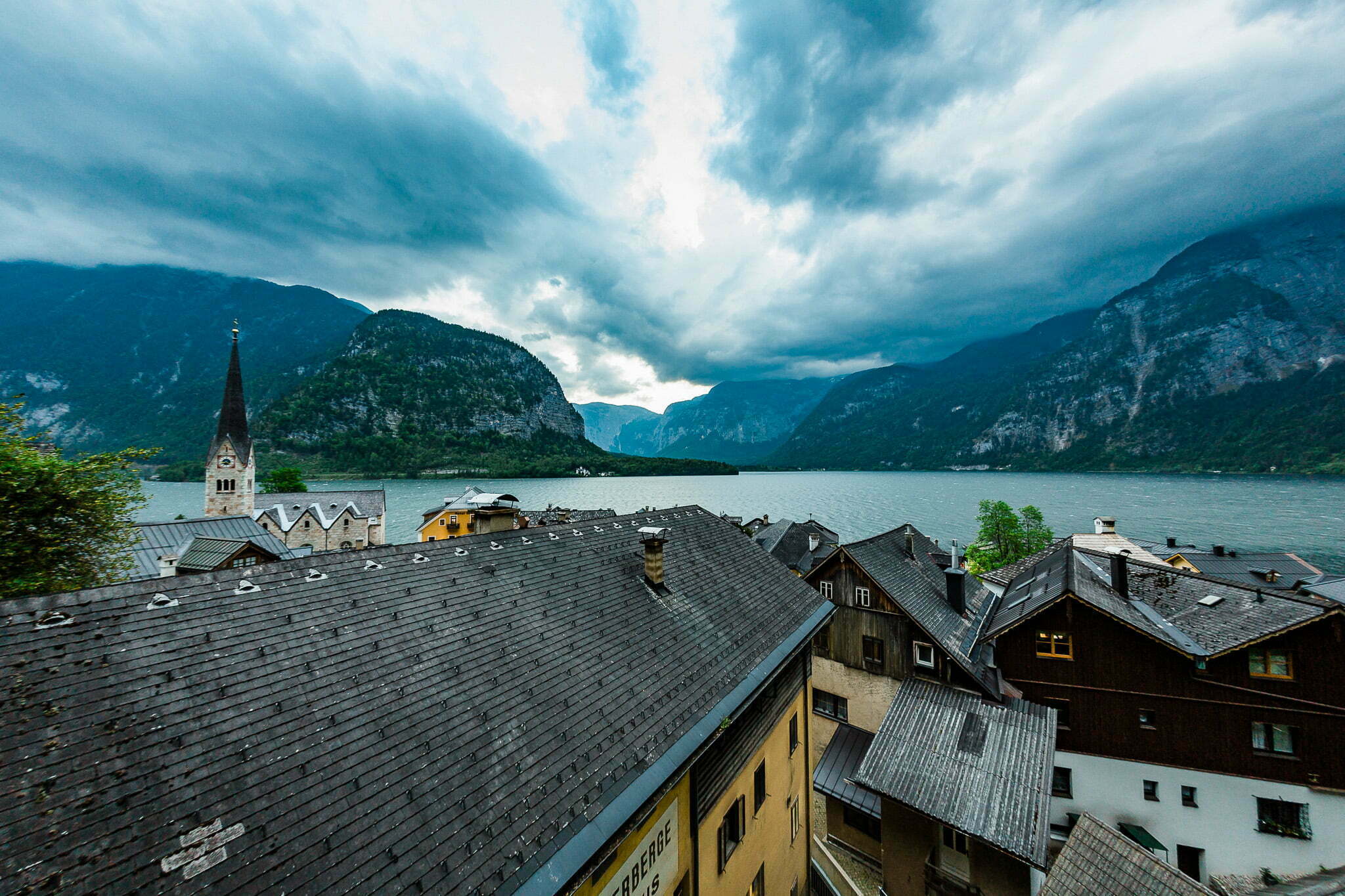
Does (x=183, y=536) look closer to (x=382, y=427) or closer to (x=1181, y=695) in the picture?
(x=1181, y=695)

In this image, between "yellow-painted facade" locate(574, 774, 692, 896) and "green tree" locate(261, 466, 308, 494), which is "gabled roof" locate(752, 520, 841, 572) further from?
"green tree" locate(261, 466, 308, 494)

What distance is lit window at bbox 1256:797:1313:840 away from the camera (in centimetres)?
1415

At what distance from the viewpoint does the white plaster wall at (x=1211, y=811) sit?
46.2ft

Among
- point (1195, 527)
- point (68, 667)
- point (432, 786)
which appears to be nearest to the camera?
point (68, 667)

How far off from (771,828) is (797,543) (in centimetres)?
3513

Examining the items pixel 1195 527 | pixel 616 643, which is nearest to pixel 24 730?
pixel 616 643

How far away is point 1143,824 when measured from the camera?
15.6m

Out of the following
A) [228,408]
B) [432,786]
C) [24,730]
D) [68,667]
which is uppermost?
[228,408]

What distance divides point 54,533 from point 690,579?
14.2 meters

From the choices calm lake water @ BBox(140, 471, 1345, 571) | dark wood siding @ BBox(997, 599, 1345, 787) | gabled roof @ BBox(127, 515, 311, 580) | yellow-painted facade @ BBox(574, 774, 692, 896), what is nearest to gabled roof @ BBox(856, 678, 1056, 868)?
dark wood siding @ BBox(997, 599, 1345, 787)

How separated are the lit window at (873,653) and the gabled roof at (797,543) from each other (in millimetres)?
17112

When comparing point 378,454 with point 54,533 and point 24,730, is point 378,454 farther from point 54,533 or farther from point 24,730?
point 24,730

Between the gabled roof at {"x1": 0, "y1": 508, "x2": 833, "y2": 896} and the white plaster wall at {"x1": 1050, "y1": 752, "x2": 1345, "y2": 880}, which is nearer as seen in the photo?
the gabled roof at {"x1": 0, "y1": 508, "x2": 833, "y2": 896}

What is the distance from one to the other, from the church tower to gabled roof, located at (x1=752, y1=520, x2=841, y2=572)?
46.1 m
